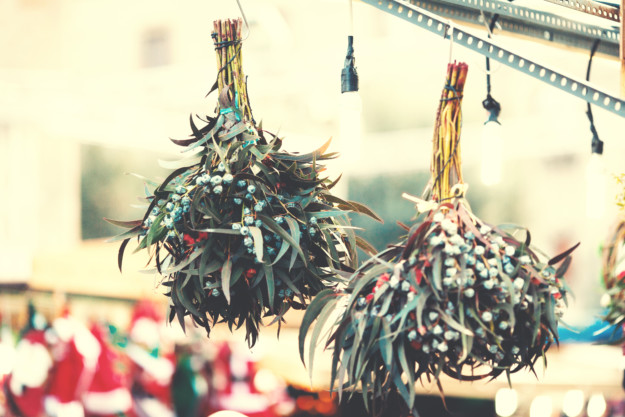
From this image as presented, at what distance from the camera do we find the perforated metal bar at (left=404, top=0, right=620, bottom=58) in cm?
149

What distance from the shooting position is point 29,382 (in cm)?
399

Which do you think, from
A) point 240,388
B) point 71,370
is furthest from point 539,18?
point 71,370

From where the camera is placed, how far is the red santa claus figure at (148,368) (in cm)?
402

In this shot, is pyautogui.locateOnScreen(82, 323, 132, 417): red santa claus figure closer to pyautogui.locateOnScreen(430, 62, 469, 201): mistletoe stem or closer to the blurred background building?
the blurred background building

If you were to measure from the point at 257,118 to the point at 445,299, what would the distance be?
5764mm

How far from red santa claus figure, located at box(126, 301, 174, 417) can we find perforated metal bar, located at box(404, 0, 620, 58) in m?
3.03

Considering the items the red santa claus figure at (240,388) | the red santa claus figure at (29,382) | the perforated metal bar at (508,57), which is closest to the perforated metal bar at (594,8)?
the perforated metal bar at (508,57)

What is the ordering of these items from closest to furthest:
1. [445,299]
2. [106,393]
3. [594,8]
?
[445,299] → [594,8] → [106,393]

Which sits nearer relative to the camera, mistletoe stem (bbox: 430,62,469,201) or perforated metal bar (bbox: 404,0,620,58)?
mistletoe stem (bbox: 430,62,469,201)

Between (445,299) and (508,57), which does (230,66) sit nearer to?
(508,57)

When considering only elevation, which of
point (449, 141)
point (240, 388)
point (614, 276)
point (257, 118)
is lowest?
point (240, 388)

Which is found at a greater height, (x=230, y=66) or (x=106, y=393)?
(x=230, y=66)

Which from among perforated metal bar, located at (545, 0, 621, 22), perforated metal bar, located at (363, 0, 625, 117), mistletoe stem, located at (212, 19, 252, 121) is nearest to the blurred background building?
perforated metal bar, located at (545, 0, 621, 22)

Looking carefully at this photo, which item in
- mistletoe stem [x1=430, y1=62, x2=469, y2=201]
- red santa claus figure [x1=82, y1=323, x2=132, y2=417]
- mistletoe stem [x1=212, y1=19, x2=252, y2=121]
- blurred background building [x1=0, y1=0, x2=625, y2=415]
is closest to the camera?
mistletoe stem [x1=430, y1=62, x2=469, y2=201]
